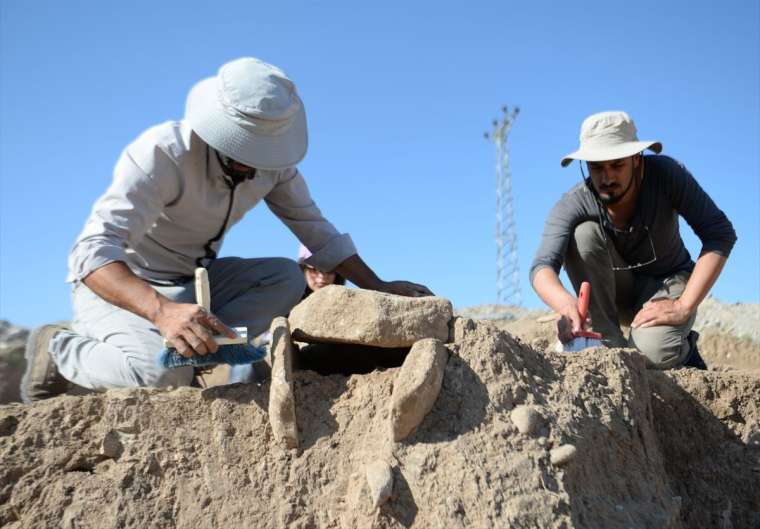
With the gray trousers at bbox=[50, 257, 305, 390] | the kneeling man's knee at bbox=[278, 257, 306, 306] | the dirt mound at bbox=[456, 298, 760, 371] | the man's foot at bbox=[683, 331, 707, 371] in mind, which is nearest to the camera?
the gray trousers at bbox=[50, 257, 305, 390]

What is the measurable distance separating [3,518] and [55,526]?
6.7 inches

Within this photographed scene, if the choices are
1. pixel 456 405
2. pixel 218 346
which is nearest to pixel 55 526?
pixel 218 346

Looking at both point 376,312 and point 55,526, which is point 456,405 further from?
point 55,526

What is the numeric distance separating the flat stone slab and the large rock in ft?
0.26

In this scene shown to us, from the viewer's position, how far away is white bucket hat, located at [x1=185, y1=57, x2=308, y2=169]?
2980 millimetres

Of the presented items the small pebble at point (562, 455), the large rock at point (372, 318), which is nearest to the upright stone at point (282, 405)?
the large rock at point (372, 318)

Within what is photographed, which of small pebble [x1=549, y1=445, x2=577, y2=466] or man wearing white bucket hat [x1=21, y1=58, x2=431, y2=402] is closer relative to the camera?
small pebble [x1=549, y1=445, x2=577, y2=466]

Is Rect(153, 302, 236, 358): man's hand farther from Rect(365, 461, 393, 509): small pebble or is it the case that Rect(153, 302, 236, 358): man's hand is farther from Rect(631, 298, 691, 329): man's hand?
Rect(631, 298, 691, 329): man's hand

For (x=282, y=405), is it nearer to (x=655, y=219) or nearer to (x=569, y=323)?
(x=569, y=323)

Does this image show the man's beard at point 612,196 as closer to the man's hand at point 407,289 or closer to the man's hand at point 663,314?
the man's hand at point 663,314

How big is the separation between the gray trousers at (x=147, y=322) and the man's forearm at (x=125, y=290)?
1.10 ft

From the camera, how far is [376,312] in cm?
244

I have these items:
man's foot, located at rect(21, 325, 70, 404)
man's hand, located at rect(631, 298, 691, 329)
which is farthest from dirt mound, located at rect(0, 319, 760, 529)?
man's hand, located at rect(631, 298, 691, 329)

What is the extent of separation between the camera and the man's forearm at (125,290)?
259 cm
